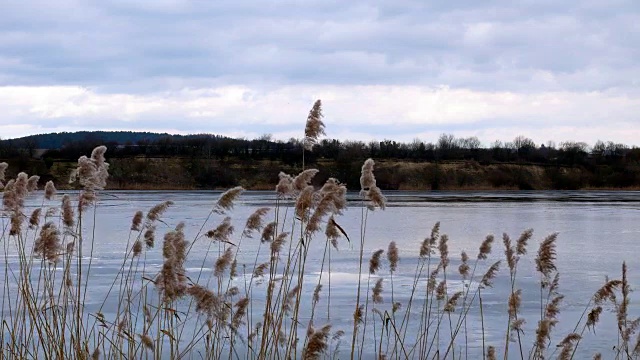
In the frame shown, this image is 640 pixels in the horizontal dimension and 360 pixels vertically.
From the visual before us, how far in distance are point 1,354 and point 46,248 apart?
38.3 inches

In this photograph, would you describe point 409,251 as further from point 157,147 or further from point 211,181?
point 157,147

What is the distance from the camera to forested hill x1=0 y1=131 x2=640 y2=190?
55375 millimetres

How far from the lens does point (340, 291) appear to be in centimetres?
990

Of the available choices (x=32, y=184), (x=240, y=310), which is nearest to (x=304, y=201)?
(x=240, y=310)

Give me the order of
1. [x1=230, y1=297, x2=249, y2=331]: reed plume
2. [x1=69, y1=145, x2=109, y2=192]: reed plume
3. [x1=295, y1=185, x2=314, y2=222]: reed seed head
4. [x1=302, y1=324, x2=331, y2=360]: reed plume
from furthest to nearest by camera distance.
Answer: [x1=230, y1=297, x2=249, y2=331]: reed plume, [x1=295, y1=185, x2=314, y2=222]: reed seed head, [x1=69, y1=145, x2=109, y2=192]: reed plume, [x1=302, y1=324, x2=331, y2=360]: reed plume

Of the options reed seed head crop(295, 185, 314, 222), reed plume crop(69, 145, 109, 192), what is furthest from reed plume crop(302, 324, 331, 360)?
reed plume crop(69, 145, 109, 192)

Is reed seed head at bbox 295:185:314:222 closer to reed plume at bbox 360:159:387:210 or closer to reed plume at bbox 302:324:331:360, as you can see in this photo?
reed plume at bbox 360:159:387:210

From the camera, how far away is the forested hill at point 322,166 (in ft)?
182

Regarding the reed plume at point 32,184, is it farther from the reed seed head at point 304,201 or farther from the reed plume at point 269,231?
the reed seed head at point 304,201

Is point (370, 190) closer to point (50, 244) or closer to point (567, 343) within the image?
point (567, 343)

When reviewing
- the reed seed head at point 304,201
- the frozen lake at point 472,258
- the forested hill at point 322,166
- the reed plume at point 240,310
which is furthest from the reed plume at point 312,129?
the forested hill at point 322,166

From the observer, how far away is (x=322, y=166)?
2163 inches

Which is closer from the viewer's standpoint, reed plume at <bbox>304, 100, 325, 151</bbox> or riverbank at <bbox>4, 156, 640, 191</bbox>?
reed plume at <bbox>304, 100, 325, 151</bbox>

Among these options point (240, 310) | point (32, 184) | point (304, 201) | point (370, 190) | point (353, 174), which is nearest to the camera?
point (304, 201)
